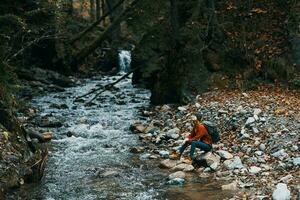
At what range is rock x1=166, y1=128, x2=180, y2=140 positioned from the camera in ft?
48.8

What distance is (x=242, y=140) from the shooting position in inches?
517

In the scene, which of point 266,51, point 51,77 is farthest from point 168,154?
point 51,77

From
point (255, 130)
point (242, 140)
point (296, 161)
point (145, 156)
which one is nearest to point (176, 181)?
point (145, 156)

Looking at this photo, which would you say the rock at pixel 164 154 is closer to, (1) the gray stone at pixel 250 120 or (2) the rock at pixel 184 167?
(2) the rock at pixel 184 167

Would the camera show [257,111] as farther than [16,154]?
Yes

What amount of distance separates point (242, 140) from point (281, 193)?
426cm

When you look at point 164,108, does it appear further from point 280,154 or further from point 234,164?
point 280,154

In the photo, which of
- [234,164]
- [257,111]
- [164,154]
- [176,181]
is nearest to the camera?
[176,181]

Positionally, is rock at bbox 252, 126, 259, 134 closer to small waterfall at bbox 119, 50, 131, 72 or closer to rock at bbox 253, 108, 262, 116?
rock at bbox 253, 108, 262, 116

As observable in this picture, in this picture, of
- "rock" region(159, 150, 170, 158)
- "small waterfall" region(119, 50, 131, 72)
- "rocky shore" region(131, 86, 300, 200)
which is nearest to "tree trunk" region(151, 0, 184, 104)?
"rocky shore" region(131, 86, 300, 200)

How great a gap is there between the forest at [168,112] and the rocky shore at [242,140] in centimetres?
4

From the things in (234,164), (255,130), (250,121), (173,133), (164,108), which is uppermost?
(250,121)

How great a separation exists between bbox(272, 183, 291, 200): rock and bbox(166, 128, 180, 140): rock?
594 cm

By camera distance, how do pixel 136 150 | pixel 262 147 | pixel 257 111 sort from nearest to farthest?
1. pixel 262 147
2. pixel 136 150
3. pixel 257 111
